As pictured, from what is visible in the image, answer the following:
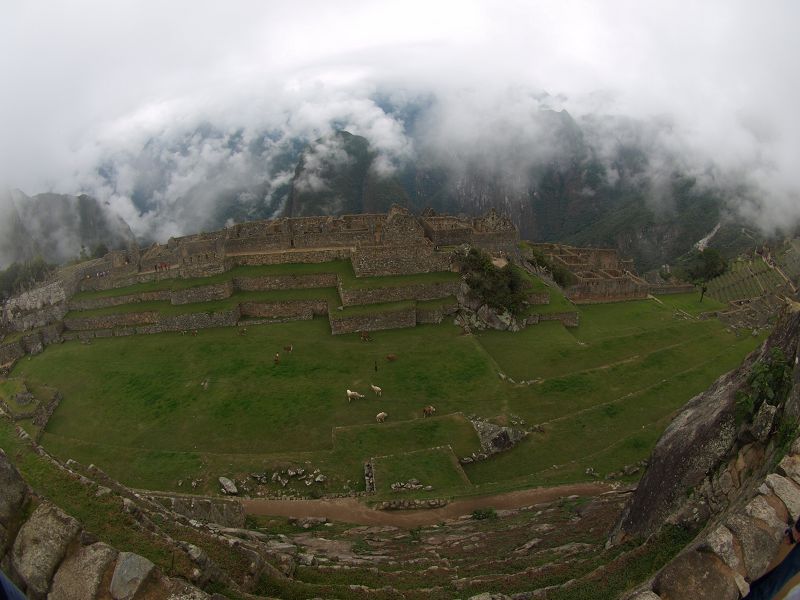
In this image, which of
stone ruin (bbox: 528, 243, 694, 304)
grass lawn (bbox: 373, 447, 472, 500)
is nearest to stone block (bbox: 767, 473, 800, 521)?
grass lawn (bbox: 373, 447, 472, 500)

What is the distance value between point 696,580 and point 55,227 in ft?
342

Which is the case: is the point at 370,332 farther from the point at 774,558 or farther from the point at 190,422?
the point at 774,558

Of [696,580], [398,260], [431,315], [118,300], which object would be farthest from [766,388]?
[118,300]

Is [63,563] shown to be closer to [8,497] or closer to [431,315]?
[8,497]

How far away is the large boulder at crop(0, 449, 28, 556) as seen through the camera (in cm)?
715

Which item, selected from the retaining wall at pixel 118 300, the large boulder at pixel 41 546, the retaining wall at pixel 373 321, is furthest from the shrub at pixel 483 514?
the retaining wall at pixel 118 300

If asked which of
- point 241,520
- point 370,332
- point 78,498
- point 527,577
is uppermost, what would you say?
point 78,498

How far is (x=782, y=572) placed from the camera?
6211 millimetres

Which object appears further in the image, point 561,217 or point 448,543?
point 561,217

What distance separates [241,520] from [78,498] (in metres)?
6.74

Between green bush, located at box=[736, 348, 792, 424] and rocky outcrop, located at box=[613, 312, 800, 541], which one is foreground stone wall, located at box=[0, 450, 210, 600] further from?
green bush, located at box=[736, 348, 792, 424]

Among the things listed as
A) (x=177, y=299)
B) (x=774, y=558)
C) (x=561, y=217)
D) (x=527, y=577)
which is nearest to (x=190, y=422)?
(x=177, y=299)

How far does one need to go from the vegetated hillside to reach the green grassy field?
62571 millimetres

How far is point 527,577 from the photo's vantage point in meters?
10.8
